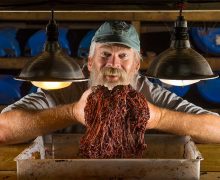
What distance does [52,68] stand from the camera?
224 cm

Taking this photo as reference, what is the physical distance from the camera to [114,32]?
118 inches

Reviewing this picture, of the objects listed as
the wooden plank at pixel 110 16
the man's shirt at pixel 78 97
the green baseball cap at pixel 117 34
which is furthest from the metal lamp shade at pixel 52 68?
the wooden plank at pixel 110 16

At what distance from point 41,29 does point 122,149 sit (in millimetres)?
2661

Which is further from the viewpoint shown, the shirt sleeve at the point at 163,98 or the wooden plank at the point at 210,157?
the shirt sleeve at the point at 163,98

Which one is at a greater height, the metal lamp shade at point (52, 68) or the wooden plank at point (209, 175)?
the metal lamp shade at point (52, 68)

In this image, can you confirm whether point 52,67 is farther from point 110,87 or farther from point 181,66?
point 181,66

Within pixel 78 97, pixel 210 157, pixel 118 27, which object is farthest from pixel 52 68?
pixel 78 97

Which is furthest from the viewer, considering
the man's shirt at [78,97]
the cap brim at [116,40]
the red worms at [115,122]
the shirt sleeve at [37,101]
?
the man's shirt at [78,97]

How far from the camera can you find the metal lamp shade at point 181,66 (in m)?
2.25

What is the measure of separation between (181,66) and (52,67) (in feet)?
2.24

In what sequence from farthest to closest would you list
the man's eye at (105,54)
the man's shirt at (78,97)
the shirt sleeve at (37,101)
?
the man's shirt at (78,97) → the shirt sleeve at (37,101) → the man's eye at (105,54)

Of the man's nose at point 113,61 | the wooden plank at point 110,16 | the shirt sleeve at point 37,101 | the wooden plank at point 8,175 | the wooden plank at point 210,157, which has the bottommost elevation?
the wooden plank at point 8,175

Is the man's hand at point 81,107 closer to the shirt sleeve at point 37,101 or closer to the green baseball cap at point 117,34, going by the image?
the green baseball cap at point 117,34

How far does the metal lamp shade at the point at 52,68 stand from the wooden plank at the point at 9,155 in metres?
0.59
